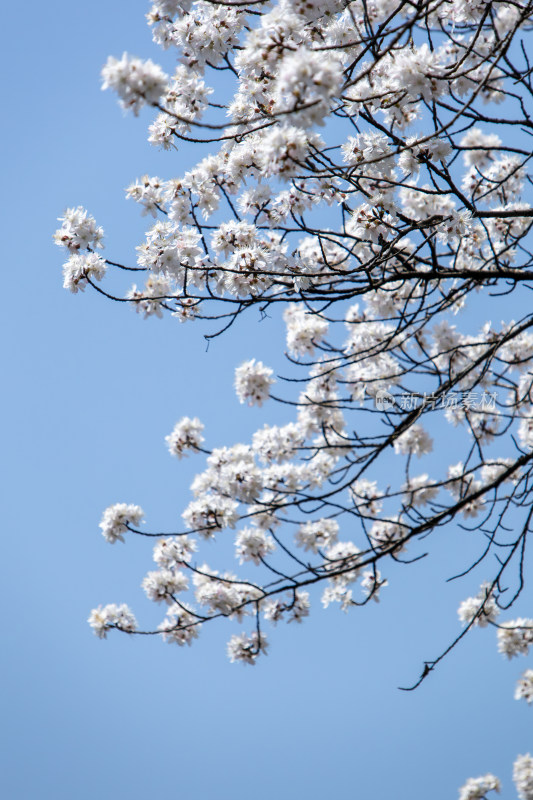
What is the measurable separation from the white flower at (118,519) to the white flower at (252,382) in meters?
1.48

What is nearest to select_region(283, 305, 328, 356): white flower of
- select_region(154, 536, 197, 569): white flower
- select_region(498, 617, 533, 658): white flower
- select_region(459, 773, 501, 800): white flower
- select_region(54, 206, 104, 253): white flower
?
select_region(154, 536, 197, 569): white flower

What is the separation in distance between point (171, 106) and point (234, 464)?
9.88 ft

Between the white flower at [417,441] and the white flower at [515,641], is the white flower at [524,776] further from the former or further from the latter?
the white flower at [417,441]

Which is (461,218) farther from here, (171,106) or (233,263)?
(171,106)

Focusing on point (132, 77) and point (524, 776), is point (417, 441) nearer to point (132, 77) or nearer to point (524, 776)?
point (524, 776)

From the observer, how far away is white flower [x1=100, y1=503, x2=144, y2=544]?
6.29 meters

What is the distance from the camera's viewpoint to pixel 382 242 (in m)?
4.14

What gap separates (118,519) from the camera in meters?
6.29

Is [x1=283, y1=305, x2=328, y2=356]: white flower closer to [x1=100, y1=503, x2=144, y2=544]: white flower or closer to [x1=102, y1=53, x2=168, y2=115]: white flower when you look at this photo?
[x1=100, y1=503, x2=144, y2=544]: white flower

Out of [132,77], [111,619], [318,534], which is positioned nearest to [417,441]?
[318,534]

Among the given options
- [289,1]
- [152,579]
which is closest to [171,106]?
[289,1]

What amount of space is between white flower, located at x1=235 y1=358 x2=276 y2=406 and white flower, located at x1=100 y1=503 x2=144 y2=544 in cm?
148

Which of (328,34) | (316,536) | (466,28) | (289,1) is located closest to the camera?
(289,1)

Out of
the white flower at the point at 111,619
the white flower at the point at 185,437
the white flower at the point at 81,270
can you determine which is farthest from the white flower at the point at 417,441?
the white flower at the point at 81,270
